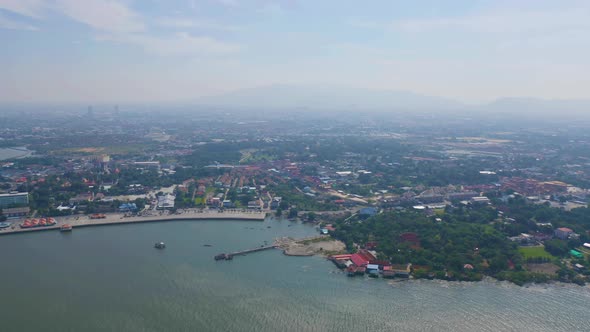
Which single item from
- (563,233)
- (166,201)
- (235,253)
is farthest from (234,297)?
(563,233)

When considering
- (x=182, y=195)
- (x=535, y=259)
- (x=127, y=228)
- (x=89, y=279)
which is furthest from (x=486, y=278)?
(x=182, y=195)

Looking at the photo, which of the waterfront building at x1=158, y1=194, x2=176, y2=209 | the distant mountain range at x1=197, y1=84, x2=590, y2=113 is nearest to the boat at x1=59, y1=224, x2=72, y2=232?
the waterfront building at x1=158, y1=194, x2=176, y2=209

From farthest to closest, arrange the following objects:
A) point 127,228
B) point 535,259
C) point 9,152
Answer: point 9,152 < point 127,228 < point 535,259

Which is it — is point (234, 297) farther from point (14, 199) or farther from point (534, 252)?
point (14, 199)

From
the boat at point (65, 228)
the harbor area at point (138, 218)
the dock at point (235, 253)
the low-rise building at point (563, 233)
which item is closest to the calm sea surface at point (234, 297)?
the dock at point (235, 253)

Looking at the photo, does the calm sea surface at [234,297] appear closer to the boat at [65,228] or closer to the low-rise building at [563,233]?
the boat at [65,228]

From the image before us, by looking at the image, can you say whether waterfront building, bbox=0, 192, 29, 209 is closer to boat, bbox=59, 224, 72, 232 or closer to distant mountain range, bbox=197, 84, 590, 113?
boat, bbox=59, 224, 72, 232

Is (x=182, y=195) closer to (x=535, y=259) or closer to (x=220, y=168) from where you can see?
(x=220, y=168)
